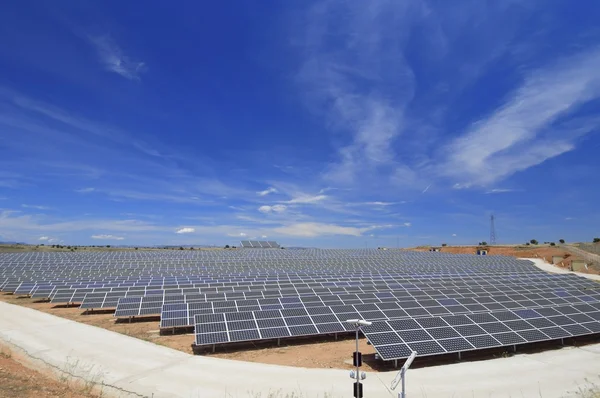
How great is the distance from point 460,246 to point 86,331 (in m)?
110

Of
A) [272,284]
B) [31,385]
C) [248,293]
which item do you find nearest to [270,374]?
[31,385]

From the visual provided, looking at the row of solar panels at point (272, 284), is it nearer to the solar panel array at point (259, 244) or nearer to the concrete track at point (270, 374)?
the concrete track at point (270, 374)

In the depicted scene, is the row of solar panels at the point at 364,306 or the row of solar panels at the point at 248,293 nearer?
the row of solar panels at the point at 364,306

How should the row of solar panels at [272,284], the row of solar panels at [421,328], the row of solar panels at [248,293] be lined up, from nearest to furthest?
the row of solar panels at [421,328] → the row of solar panels at [248,293] → the row of solar panels at [272,284]

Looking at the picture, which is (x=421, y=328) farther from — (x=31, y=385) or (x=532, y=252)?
(x=532, y=252)

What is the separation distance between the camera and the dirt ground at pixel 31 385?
955 cm

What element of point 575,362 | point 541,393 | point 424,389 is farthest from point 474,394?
point 575,362

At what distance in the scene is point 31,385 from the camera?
33.4 ft

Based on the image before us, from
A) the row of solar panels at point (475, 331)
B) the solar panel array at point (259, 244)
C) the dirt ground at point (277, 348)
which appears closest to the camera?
the row of solar panels at point (475, 331)

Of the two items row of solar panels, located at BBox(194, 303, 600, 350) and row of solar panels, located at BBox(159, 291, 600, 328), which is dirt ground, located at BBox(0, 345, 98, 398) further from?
row of solar panels, located at BBox(159, 291, 600, 328)

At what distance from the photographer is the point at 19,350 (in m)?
14.6

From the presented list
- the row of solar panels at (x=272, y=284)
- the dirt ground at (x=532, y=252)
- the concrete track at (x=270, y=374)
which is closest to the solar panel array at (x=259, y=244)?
the dirt ground at (x=532, y=252)

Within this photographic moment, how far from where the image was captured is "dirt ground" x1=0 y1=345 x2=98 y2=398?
955 centimetres

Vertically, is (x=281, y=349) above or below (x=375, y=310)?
below
